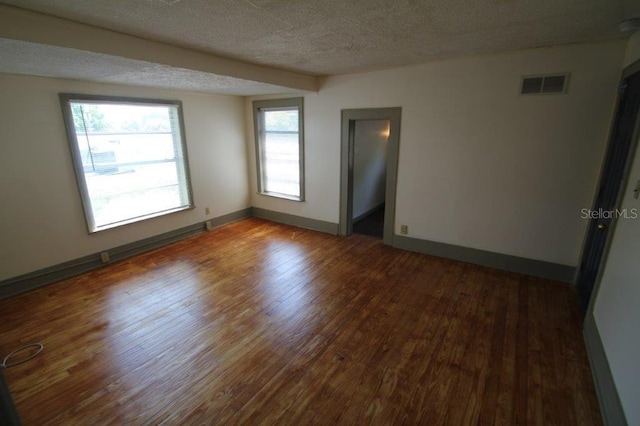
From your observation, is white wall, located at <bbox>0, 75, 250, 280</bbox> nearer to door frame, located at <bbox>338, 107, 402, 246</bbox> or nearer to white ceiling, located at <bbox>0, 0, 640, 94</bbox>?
white ceiling, located at <bbox>0, 0, 640, 94</bbox>

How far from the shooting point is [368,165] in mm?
5922

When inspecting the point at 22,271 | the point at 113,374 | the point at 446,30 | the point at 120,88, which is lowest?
the point at 113,374

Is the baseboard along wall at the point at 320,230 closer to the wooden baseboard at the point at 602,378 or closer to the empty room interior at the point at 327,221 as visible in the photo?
the empty room interior at the point at 327,221

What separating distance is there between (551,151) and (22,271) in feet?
19.8

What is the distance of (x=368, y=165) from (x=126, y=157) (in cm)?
411

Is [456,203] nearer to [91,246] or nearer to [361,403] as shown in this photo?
[361,403]

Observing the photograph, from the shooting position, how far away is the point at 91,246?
12.6ft

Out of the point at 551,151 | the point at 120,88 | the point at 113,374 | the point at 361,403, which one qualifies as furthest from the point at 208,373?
the point at 551,151

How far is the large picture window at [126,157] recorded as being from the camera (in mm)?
3623

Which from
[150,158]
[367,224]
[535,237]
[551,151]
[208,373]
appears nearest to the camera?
[208,373]

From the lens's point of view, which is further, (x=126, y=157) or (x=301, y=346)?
(x=126, y=157)

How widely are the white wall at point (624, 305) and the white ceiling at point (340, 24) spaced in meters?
0.81

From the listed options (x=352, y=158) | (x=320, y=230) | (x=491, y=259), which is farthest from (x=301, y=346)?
(x=352, y=158)

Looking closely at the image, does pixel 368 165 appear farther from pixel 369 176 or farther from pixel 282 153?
pixel 282 153
